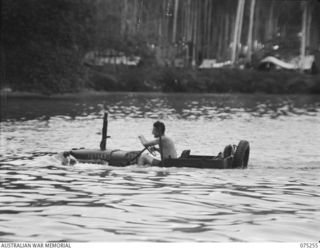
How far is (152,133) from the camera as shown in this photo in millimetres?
23438

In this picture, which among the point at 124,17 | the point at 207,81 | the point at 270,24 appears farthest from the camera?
the point at 270,24

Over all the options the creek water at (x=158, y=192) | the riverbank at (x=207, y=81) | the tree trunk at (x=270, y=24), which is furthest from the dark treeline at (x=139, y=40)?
the creek water at (x=158, y=192)

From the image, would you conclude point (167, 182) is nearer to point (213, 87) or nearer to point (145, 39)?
point (213, 87)

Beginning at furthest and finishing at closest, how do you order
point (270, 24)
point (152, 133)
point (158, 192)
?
point (270, 24) → point (152, 133) → point (158, 192)

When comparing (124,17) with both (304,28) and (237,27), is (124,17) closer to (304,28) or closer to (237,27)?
(237,27)

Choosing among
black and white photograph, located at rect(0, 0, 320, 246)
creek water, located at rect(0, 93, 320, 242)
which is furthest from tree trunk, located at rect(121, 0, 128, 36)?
creek water, located at rect(0, 93, 320, 242)

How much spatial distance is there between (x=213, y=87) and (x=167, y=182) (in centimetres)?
7606

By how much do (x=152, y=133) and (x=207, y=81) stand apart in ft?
241

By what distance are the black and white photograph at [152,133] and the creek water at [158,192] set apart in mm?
45

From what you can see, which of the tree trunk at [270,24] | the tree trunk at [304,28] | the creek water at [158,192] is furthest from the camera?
the tree trunk at [270,24]

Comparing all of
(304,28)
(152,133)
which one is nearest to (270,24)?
(304,28)

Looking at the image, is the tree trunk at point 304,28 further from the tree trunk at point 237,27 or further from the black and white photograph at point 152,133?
the tree trunk at point 237,27

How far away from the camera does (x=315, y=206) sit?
1714 cm

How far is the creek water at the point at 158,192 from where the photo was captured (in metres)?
13.8
